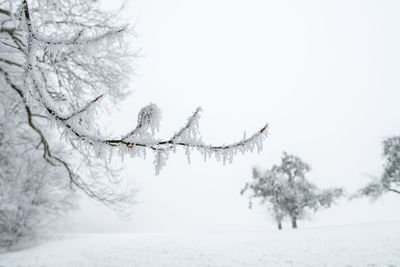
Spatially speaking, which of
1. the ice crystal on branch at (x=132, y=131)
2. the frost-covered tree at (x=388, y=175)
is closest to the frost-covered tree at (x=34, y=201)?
the ice crystal on branch at (x=132, y=131)

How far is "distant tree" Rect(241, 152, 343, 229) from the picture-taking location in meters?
18.5

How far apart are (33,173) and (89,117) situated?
44.9 ft

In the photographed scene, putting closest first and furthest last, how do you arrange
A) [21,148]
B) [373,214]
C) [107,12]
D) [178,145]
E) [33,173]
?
1. [178,145]
2. [107,12]
3. [21,148]
4. [33,173]
5. [373,214]

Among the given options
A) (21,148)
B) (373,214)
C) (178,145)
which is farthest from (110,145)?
(373,214)

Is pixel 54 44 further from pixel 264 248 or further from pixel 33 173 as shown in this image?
pixel 33 173

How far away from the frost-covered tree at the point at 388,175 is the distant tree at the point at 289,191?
2.94m

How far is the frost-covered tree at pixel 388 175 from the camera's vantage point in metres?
14.9

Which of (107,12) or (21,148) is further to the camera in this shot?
(21,148)

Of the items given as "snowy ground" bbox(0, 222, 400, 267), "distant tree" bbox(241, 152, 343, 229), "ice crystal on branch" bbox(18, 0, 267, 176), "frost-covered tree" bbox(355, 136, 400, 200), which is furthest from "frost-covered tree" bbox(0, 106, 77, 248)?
"frost-covered tree" bbox(355, 136, 400, 200)

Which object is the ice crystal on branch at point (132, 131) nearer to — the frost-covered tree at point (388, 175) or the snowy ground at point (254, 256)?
the snowy ground at point (254, 256)

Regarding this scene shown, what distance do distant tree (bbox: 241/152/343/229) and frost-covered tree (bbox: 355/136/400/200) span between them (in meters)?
2.94

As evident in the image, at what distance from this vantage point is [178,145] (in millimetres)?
1655

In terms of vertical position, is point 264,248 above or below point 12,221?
below

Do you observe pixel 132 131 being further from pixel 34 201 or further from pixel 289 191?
pixel 289 191
